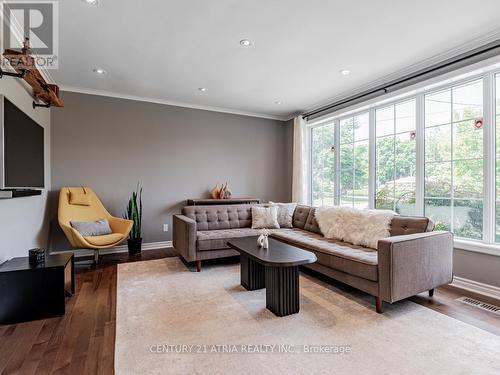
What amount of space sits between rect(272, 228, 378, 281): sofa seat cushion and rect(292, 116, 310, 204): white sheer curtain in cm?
168

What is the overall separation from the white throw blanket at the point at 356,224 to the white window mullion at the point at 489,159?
867 mm

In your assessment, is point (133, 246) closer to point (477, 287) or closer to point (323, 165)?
point (323, 165)

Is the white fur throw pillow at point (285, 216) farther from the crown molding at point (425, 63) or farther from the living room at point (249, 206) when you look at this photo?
the crown molding at point (425, 63)

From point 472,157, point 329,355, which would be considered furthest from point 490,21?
point 329,355

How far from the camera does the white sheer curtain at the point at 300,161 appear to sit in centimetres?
524

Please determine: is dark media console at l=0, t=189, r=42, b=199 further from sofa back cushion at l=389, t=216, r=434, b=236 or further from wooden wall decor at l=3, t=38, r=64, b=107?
sofa back cushion at l=389, t=216, r=434, b=236

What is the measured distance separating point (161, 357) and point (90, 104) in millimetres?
4019

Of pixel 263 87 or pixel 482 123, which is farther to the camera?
pixel 263 87

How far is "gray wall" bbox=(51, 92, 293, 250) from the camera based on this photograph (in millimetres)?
4203

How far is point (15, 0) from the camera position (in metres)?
2.22

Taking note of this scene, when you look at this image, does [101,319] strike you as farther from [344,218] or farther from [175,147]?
[175,147]

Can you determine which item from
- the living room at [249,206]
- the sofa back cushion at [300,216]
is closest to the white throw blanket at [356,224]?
the living room at [249,206]

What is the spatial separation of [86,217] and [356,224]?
146 inches

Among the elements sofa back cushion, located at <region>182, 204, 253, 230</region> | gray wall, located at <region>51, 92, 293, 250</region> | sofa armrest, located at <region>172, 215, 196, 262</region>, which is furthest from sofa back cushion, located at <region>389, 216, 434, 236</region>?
gray wall, located at <region>51, 92, 293, 250</region>
